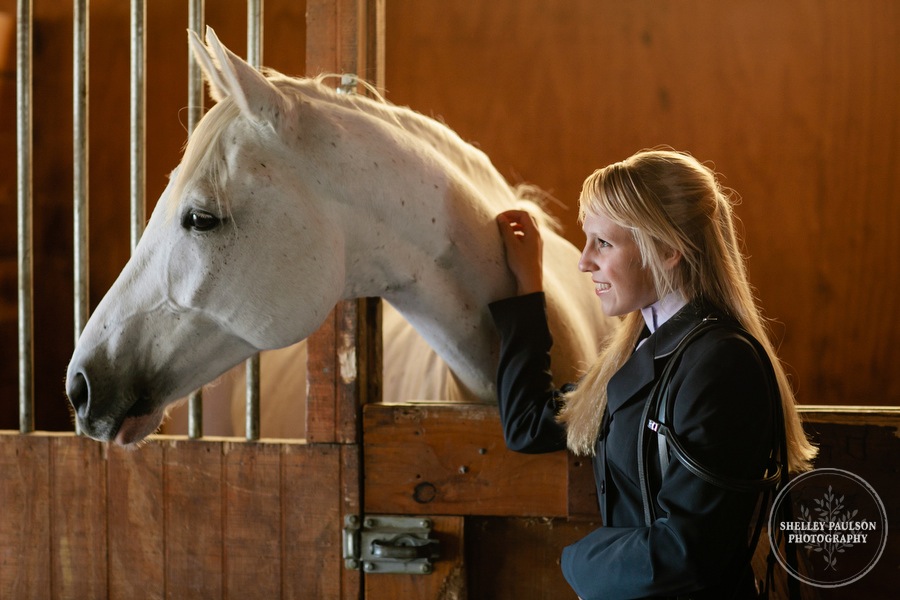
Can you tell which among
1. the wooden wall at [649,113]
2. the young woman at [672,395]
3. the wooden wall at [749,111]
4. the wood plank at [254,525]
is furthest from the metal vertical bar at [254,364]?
the wooden wall at [749,111]

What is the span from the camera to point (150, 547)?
4.31 ft

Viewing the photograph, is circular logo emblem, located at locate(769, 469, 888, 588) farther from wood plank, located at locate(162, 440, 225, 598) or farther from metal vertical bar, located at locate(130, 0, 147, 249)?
metal vertical bar, located at locate(130, 0, 147, 249)

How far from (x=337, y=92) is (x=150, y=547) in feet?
2.71

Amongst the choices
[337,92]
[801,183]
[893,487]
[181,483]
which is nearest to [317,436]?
[181,483]

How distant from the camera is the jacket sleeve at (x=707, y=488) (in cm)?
75

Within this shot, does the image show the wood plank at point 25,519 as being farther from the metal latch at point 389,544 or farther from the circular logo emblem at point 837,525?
the circular logo emblem at point 837,525

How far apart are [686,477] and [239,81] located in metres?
0.74

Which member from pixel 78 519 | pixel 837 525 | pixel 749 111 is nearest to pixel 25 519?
pixel 78 519

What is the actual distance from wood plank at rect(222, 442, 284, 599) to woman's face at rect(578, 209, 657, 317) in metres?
0.64

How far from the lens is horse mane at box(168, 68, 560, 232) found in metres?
1.08

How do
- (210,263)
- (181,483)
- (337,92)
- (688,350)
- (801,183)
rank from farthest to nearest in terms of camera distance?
1. (801,183)
2. (181,483)
3. (337,92)
4. (210,263)
5. (688,350)

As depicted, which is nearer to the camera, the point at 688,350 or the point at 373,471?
the point at 688,350

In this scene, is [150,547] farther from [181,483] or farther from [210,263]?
[210,263]

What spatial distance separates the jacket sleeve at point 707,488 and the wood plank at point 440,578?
1.49 feet
